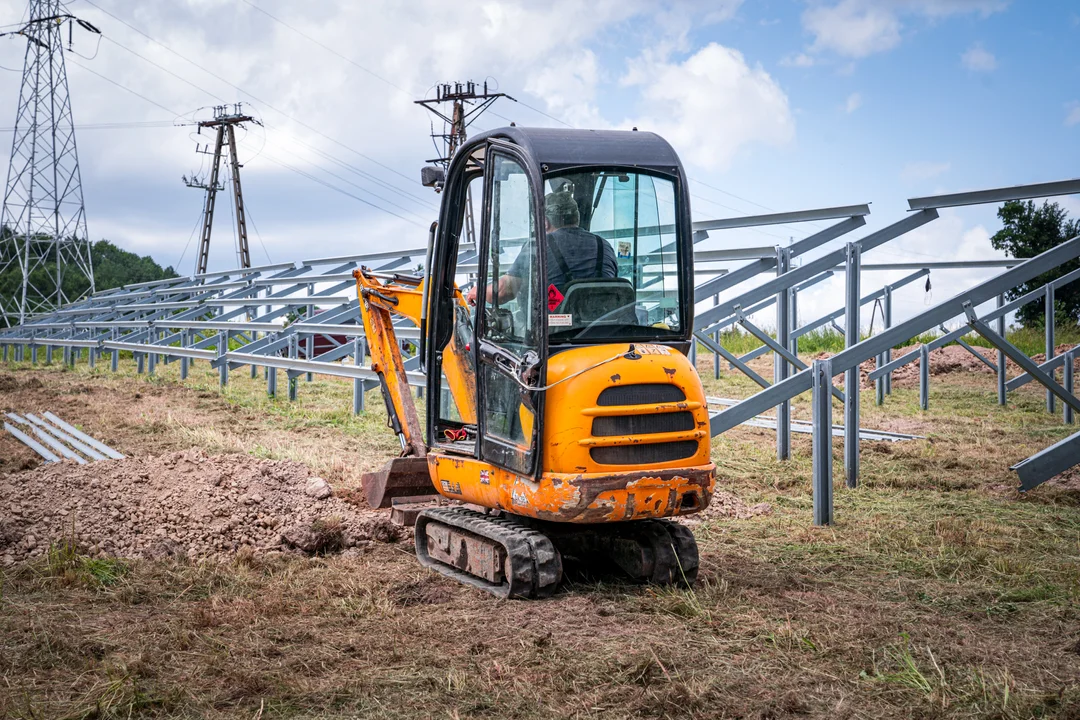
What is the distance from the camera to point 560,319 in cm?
471

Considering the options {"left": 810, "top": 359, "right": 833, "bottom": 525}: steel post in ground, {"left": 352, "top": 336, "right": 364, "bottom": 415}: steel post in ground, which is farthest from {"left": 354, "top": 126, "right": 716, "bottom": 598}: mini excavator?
{"left": 352, "top": 336, "right": 364, "bottom": 415}: steel post in ground

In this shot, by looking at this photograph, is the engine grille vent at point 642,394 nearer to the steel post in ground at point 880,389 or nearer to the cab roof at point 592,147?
the cab roof at point 592,147

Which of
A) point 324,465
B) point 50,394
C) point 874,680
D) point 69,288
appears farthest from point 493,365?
point 69,288

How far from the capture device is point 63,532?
5.92 metres

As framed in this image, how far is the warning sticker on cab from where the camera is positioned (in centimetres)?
470

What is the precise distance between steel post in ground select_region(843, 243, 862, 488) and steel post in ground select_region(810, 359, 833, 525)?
77 cm

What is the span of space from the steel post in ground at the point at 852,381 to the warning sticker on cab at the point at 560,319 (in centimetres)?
372

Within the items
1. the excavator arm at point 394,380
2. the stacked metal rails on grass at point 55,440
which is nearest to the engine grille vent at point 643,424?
the excavator arm at point 394,380

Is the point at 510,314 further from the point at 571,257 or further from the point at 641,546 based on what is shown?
the point at 641,546

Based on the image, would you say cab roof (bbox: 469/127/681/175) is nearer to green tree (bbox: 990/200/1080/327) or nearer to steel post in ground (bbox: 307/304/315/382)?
steel post in ground (bbox: 307/304/315/382)

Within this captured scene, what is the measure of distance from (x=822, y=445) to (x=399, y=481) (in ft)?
10.0

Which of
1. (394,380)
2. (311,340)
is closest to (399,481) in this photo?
(394,380)

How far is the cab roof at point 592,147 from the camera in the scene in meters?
4.77

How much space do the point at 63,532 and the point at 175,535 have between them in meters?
0.68
